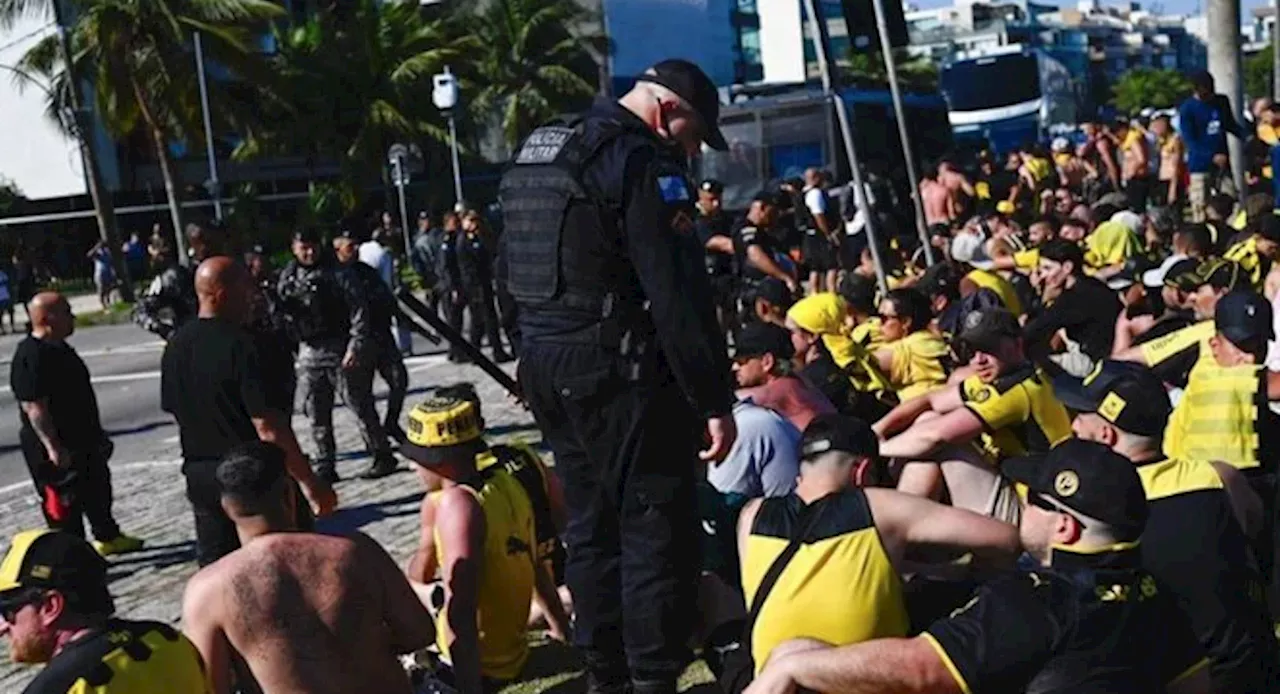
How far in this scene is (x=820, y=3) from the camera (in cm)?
871

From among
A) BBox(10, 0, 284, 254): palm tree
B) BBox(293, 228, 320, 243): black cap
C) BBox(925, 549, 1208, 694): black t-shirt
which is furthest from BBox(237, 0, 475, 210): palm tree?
BBox(925, 549, 1208, 694): black t-shirt

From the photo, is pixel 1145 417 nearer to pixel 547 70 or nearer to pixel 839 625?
pixel 839 625

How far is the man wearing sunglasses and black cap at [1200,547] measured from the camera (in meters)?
4.29

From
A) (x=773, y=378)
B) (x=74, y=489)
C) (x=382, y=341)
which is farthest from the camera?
(x=382, y=341)

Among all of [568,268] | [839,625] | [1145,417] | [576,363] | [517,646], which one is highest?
[568,268]

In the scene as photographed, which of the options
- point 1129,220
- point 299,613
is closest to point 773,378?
point 299,613

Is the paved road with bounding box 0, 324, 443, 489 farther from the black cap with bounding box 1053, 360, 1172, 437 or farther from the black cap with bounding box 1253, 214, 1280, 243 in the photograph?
the black cap with bounding box 1053, 360, 1172, 437

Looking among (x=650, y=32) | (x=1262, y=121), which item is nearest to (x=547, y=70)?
(x=650, y=32)

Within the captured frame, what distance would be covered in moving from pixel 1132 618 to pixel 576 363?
1.69 m

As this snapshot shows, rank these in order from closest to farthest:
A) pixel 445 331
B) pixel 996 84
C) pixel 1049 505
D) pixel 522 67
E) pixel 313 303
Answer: pixel 1049 505
pixel 445 331
pixel 313 303
pixel 996 84
pixel 522 67

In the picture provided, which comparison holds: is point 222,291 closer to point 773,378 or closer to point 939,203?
point 773,378

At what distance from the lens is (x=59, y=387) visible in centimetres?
827

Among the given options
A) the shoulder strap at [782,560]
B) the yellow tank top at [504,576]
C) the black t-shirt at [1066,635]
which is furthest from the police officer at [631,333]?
the black t-shirt at [1066,635]

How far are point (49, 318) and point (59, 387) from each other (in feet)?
1.27
